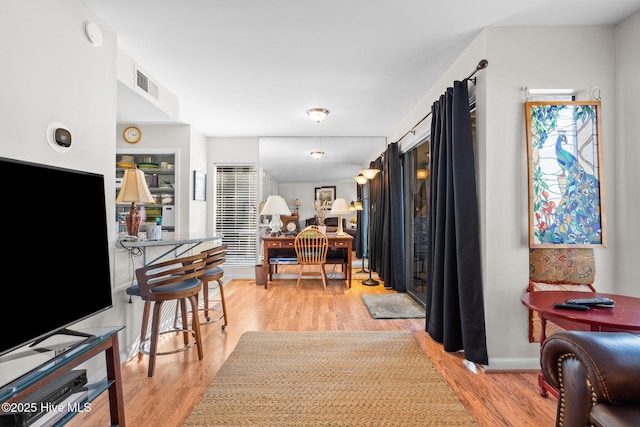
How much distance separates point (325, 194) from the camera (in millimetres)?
6641

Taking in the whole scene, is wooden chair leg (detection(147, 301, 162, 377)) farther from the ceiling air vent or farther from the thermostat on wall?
the ceiling air vent

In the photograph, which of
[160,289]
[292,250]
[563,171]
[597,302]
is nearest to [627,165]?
[563,171]

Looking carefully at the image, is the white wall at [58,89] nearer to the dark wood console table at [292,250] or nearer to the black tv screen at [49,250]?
the black tv screen at [49,250]

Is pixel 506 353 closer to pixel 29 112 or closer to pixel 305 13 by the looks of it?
pixel 305 13

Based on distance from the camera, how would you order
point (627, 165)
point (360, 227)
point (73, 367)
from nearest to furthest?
point (73, 367)
point (627, 165)
point (360, 227)

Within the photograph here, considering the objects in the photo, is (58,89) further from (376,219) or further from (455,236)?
(376,219)

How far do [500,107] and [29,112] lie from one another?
2938mm

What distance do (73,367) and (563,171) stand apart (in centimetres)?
307

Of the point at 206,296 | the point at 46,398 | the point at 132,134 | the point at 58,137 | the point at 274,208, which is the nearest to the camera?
the point at 46,398

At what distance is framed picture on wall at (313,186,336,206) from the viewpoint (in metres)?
6.60

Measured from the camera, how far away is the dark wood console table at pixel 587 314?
4.97 ft

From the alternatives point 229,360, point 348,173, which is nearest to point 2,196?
point 229,360

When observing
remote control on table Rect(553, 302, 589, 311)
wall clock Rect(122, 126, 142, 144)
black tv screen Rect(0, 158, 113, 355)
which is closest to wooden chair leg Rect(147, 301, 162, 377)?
black tv screen Rect(0, 158, 113, 355)

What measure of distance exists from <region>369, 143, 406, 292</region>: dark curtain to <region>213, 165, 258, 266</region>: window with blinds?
2190 mm
